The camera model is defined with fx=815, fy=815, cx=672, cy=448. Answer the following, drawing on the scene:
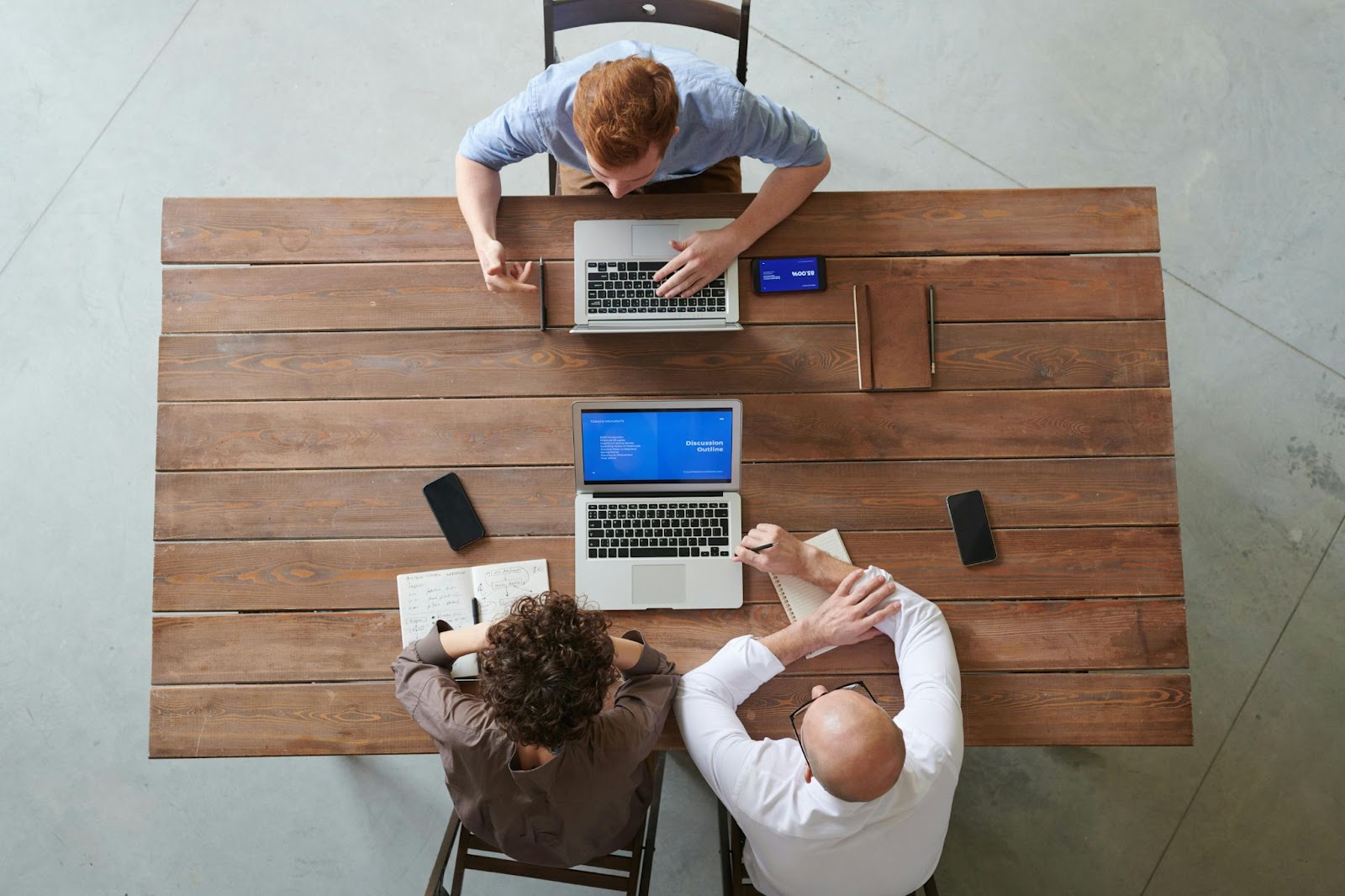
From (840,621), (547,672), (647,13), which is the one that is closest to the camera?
(547,672)

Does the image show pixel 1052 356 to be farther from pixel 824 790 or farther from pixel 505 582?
pixel 505 582

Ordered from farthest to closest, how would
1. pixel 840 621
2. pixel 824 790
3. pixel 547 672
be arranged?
pixel 840 621, pixel 824 790, pixel 547 672

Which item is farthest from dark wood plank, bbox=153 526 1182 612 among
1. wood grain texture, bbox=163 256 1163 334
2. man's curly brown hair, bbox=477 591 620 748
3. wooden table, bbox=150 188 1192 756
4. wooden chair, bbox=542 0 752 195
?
wooden chair, bbox=542 0 752 195

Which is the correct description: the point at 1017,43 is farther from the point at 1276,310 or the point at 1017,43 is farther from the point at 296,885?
the point at 296,885

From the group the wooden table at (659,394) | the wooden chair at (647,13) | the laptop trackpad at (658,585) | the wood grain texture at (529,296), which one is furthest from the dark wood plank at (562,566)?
the wooden chair at (647,13)

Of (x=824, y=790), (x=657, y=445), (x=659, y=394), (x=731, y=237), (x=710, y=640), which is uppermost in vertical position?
(x=731, y=237)

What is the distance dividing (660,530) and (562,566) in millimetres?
237

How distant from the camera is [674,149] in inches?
72.0

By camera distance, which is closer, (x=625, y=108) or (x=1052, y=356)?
(x=625, y=108)

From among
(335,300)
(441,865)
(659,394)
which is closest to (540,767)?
(441,865)

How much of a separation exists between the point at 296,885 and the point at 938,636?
2061 mm

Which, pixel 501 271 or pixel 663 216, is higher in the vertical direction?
pixel 663 216

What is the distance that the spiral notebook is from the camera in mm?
1795

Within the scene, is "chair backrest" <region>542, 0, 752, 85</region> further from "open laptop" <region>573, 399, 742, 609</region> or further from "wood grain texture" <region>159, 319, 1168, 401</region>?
"open laptop" <region>573, 399, 742, 609</region>
